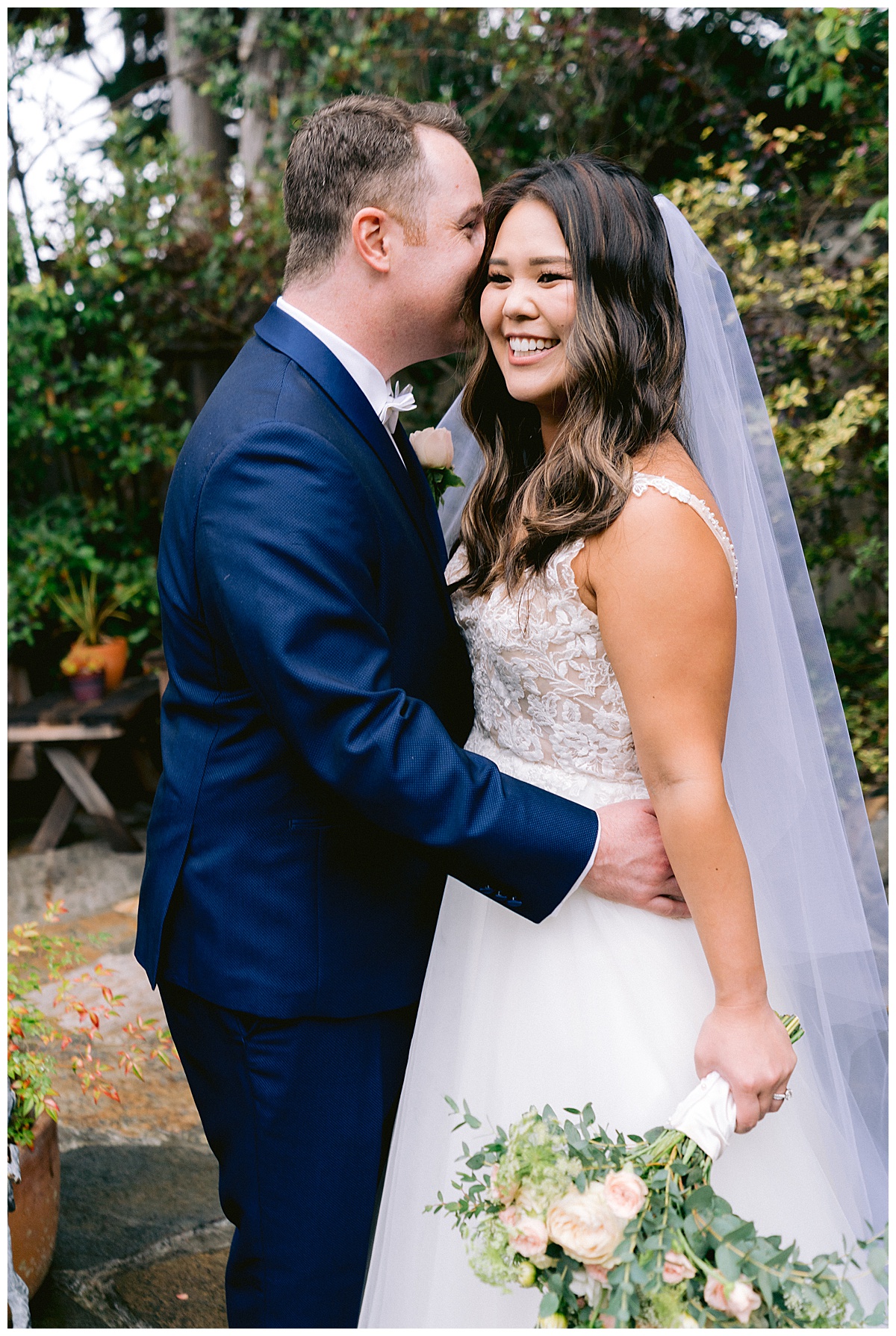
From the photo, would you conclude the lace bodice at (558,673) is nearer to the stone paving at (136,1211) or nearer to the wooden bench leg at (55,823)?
the stone paving at (136,1211)

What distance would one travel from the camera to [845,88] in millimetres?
4047

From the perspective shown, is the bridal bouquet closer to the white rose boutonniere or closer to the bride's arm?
the bride's arm

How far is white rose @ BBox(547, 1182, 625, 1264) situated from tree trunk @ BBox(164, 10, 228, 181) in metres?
6.17

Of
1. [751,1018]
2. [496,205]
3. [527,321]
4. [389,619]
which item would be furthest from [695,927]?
[496,205]

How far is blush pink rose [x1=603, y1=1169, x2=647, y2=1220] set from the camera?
4.32ft

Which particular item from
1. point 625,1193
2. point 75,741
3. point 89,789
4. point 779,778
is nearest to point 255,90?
point 75,741

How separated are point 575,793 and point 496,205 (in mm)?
1047

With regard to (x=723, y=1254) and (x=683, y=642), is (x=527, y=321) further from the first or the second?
(x=723, y=1254)

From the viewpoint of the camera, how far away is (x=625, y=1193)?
4.36ft

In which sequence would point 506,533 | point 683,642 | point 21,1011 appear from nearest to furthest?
point 683,642 → point 506,533 → point 21,1011

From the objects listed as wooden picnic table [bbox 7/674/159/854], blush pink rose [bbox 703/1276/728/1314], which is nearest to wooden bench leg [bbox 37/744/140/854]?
wooden picnic table [bbox 7/674/159/854]

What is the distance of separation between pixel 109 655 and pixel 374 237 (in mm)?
4078

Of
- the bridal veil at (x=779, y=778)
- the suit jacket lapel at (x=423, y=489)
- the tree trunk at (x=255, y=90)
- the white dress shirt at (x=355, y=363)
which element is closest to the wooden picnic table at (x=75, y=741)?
the tree trunk at (x=255, y=90)

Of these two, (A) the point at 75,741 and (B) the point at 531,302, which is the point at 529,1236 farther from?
(A) the point at 75,741
